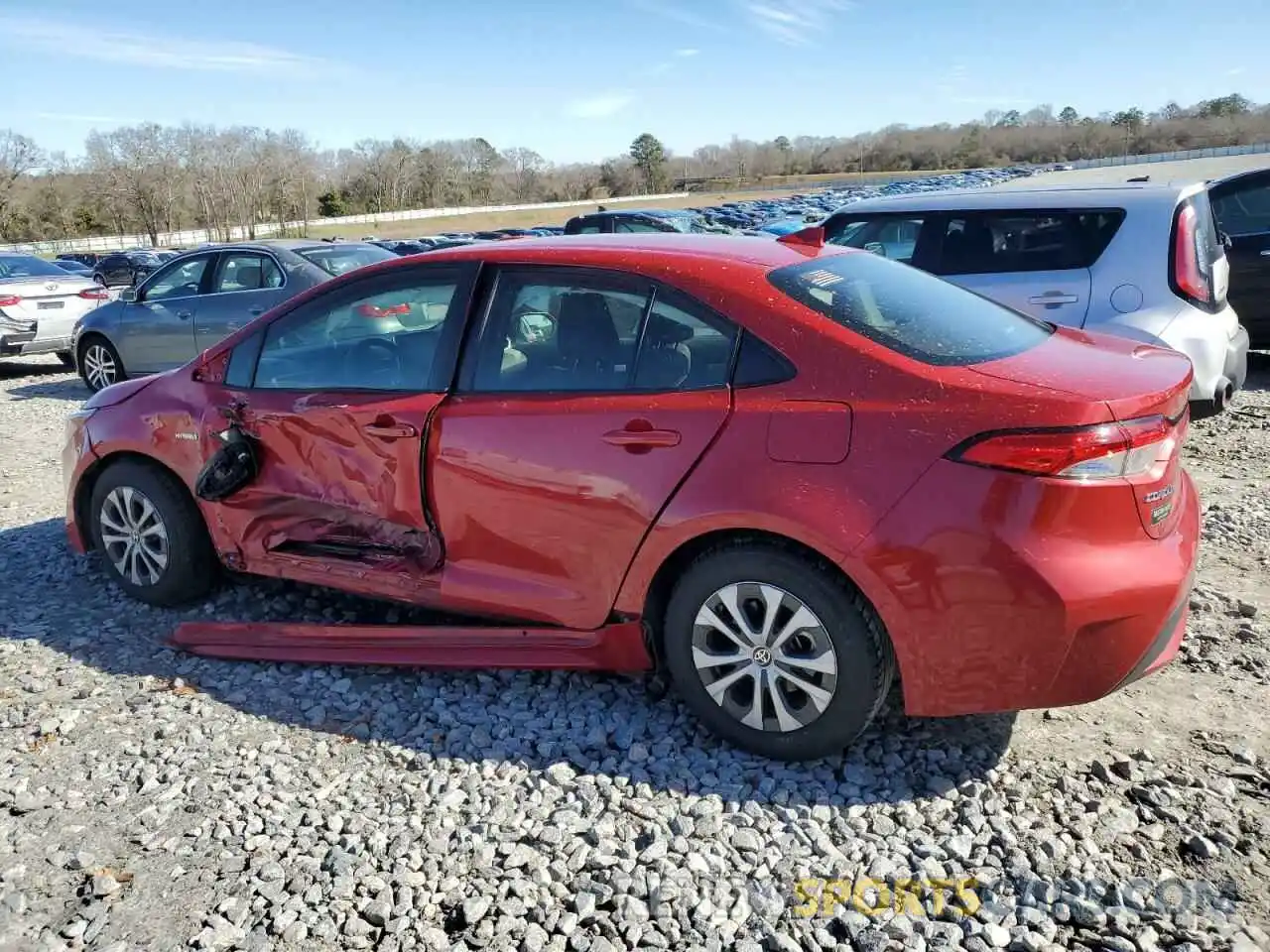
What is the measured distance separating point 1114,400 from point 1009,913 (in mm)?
1424

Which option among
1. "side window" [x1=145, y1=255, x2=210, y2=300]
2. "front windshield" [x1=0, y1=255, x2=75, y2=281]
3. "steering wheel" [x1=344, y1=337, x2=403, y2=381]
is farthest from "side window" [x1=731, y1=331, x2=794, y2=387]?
"front windshield" [x1=0, y1=255, x2=75, y2=281]

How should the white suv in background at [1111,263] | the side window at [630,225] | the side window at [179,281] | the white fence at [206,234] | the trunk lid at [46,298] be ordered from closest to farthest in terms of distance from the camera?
1. the white suv in background at [1111,263]
2. the side window at [179,281]
3. the trunk lid at [46,298]
4. the side window at [630,225]
5. the white fence at [206,234]

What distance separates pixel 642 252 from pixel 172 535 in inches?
101

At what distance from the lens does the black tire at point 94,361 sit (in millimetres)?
11047

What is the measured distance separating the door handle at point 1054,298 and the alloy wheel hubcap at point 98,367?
944cm

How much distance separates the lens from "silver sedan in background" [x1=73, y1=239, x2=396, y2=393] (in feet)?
33.2

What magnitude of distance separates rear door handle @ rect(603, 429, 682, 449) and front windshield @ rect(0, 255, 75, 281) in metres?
12.9

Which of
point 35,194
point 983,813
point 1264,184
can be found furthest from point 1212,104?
point 983,813

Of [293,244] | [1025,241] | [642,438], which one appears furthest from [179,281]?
[642,438]

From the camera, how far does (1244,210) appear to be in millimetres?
9000

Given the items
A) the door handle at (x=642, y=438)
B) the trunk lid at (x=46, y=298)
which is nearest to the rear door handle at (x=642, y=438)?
the door handle at (x=642, y=438)

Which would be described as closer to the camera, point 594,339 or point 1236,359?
point 594,339

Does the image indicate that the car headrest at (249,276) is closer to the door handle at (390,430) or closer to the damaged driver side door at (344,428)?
the damaged driver side door at (344,428)

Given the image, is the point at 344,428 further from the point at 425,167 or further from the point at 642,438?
the point at 425,167
